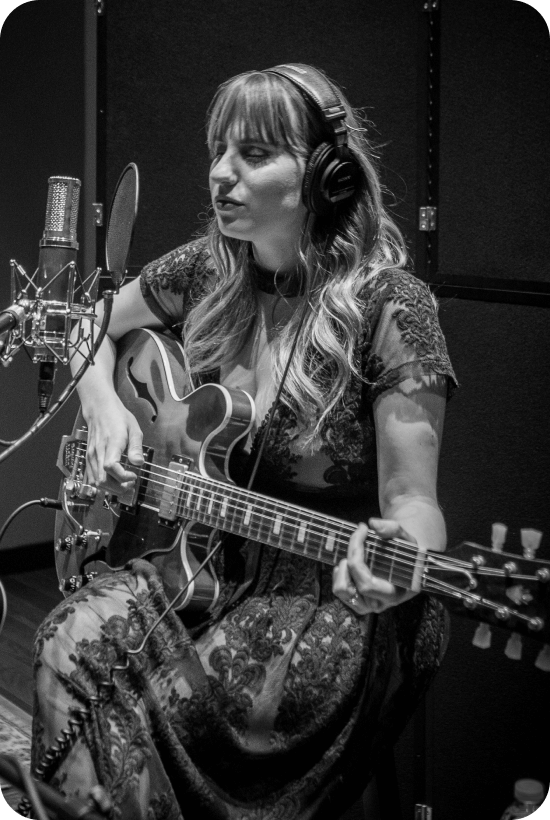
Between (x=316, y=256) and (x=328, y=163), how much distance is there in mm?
179

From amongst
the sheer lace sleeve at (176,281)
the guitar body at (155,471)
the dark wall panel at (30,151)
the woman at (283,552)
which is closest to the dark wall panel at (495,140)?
the woman at (283,552)

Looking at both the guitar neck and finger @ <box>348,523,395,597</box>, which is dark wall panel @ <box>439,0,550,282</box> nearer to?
the guitar neck

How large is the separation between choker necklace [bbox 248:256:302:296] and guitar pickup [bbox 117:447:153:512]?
0.37 meters

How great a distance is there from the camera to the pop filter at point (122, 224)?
Answer: 4.72 feet

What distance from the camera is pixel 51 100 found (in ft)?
11.4

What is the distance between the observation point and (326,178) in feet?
5.40

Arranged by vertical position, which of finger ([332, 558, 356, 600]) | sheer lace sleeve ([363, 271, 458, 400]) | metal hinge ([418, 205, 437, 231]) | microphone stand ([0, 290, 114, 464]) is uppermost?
metal hinge ([418, 205, 437, 231])

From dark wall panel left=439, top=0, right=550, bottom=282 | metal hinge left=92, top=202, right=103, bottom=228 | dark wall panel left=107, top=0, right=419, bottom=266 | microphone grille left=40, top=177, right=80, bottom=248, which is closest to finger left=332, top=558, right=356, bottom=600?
microphone grille left=40, top=177, right=80, bottom=248

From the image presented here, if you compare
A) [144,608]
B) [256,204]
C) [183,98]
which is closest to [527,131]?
[256,204]

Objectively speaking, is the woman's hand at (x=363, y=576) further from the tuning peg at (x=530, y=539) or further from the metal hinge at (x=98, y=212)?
the metal hinge at (x=98, y=212)

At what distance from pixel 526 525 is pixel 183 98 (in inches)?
52.3

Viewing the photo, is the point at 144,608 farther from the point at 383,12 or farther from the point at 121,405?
the point at 383,12

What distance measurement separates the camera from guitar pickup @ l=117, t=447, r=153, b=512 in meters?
1.81

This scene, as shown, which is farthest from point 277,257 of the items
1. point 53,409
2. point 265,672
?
point 265,672
